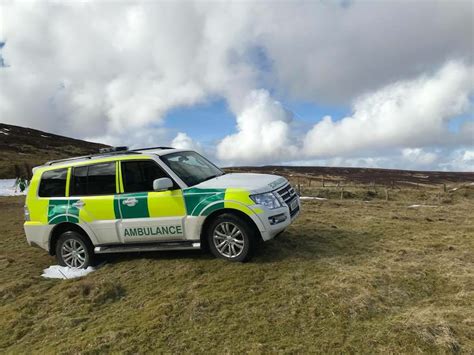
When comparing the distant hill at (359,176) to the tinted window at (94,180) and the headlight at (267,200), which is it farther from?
the headlight at (267,200)

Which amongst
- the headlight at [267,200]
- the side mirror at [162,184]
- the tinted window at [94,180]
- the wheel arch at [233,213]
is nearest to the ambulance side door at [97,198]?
the tinted window at [94,180]

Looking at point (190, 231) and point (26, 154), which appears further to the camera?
point (26, 154)

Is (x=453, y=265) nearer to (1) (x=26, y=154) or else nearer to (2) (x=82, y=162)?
(2) (x=82, y=162)

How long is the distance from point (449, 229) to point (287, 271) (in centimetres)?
569

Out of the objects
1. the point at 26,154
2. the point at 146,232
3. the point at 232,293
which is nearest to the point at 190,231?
the point at 146,232

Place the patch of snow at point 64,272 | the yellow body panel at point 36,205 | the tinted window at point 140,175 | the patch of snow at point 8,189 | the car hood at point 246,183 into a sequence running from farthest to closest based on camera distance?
1. the patch of snow at point 8,189
2. the yellow body panel at point 36,205
3. the patch of snow at point 64,272
4. the tinted window at point 140,175
5. the car hood at point 246,183

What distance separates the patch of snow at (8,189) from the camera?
3425cm

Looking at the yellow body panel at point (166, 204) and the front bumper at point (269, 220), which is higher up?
the yellow body panel at point (166, 204)

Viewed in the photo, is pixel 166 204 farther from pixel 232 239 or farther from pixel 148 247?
pixel 232 239

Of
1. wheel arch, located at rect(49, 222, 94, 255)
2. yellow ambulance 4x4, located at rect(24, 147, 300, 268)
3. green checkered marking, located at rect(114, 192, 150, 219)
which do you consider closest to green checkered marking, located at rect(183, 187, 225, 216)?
yellow ambulance 4x4, located at rect(24, 147, 300, 268)

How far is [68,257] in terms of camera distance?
27.0 feet

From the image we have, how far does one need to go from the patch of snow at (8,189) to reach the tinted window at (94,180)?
3019 cm

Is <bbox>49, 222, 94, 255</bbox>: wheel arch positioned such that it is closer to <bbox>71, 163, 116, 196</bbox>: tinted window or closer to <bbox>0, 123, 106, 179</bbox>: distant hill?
<bbox>71, 163, 116, 196</bbox>: tinted window

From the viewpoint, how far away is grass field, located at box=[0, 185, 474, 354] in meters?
4.61
